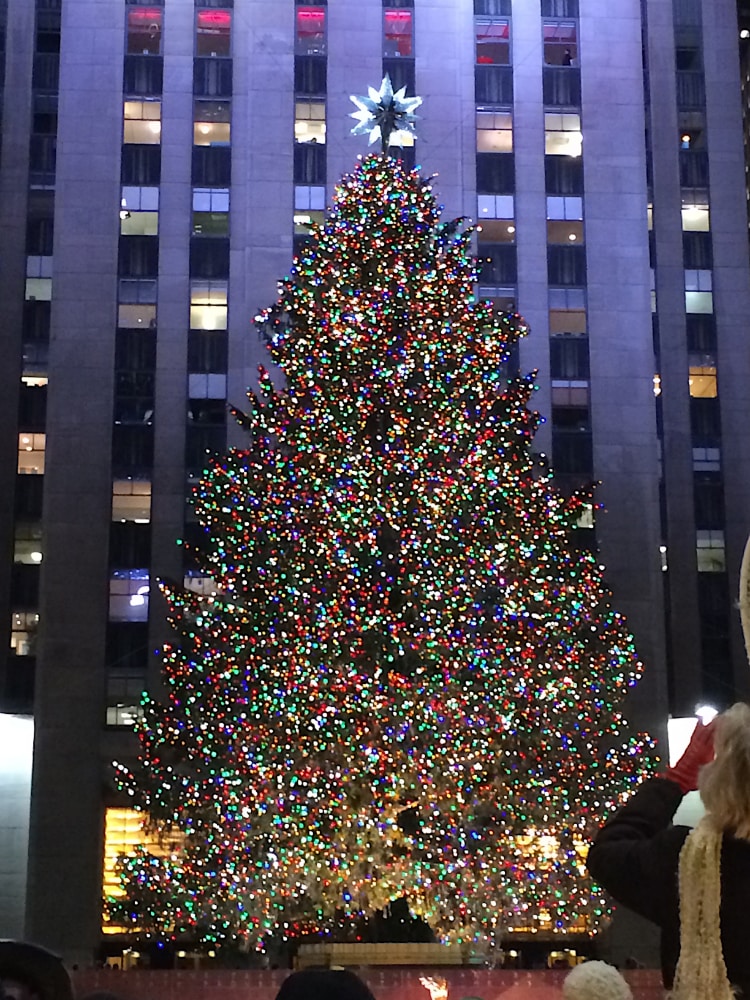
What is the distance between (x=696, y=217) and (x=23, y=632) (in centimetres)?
2581

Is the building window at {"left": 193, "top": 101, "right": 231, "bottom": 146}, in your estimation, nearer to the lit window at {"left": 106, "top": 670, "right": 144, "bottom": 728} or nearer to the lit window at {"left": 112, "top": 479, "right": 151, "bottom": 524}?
the lit window at {"left": 112, "top": 479, "right": 151, "bottom": 524}

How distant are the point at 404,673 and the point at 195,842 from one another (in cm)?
462

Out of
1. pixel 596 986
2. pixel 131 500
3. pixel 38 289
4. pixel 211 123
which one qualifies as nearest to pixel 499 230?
pixel 211 123

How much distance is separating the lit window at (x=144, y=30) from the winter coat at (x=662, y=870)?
42.6m

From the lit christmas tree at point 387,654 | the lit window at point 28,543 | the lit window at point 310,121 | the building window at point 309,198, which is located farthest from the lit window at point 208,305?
the lit christmas tree at point 387,654

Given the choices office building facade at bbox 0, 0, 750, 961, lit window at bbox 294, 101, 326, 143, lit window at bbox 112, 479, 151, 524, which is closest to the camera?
office building facade at bbox 0, 0, 750, 961

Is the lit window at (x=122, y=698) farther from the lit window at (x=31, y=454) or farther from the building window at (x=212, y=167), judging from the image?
the building window at (x=212, y=167)

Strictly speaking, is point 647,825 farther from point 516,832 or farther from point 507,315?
point 507,315

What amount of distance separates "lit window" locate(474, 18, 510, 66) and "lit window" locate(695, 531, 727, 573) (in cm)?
1614

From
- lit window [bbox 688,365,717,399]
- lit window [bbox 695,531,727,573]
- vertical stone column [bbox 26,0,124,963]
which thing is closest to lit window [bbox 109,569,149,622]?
vertical stone column [bbox 26,0,124,963]

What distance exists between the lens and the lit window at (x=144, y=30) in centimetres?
4353

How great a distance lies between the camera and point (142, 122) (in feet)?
141

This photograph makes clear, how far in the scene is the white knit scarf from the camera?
3371 mm

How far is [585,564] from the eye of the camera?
81.9ft
